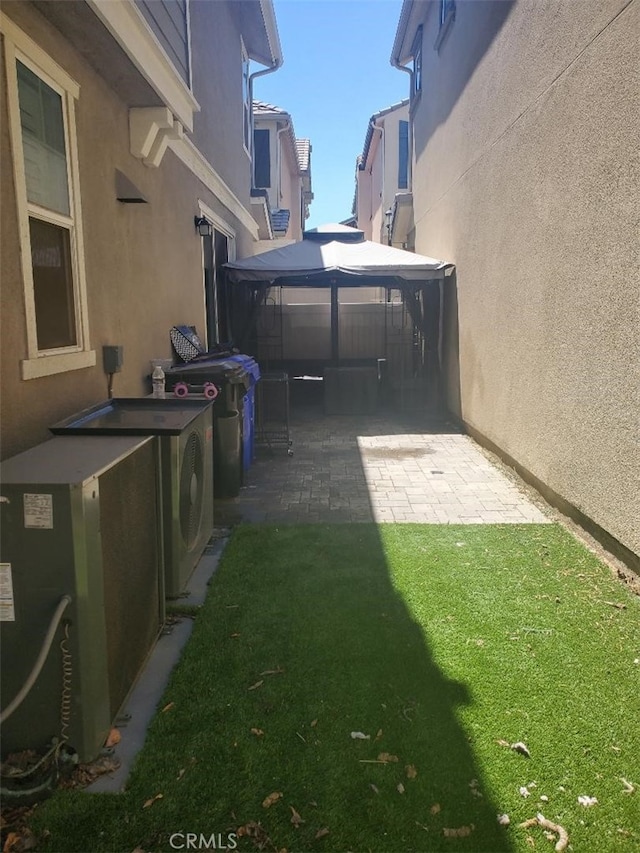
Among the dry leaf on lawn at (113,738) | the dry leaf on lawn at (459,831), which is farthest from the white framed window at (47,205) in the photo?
the dry leaf on lawn at (459,831)

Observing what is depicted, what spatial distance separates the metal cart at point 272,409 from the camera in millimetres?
8227

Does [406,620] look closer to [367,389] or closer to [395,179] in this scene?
[367,389]

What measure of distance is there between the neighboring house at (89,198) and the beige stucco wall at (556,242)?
348 centimetres

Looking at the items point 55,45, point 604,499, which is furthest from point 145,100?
point 604,499

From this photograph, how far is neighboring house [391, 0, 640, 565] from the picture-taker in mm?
4113

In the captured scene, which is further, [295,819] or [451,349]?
[451,349]

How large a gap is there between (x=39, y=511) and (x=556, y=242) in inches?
194

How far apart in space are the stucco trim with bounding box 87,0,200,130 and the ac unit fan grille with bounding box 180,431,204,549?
2.71m

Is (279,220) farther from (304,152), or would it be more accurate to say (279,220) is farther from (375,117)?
(304,152)

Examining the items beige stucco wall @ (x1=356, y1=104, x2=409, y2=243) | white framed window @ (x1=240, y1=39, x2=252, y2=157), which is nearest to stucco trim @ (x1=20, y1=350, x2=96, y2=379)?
white framed window @ (x1=240, y1=39, x2=252, y2=157)

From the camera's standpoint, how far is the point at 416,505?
571 cm

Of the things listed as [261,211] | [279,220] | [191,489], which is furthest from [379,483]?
[279,220]

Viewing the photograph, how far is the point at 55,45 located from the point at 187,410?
2.44 metres

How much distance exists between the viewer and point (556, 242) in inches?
208
